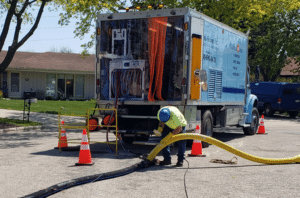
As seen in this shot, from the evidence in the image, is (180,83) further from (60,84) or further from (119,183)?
(60,84)

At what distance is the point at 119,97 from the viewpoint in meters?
10.8

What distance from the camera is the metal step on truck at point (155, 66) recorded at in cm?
1011

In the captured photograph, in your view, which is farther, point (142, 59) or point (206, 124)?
point (206, 124)

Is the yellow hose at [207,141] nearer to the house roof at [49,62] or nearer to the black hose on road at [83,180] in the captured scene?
the black hose on road at [83,180]

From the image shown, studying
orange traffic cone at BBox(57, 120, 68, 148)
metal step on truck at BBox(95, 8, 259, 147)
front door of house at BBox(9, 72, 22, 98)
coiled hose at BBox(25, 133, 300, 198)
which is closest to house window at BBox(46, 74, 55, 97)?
front door of house at BBox(9, 72, 22, 98)

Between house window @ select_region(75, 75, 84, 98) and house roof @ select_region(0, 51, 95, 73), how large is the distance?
3.53 ft

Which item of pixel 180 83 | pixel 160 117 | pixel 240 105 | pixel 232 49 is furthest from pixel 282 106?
pixel 160 117

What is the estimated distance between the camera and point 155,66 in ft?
34.2

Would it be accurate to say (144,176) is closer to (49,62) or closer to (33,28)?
(33,28)

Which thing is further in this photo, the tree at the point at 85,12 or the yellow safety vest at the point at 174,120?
the tree at the point at 85,12

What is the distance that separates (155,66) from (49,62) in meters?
28.5

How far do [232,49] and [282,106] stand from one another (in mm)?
15404

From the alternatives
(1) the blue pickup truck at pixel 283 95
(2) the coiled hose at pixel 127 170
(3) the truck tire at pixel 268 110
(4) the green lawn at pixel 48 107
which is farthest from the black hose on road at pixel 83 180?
(3) the truck tire at pixel 268 110

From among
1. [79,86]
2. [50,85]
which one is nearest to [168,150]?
[50,85]
